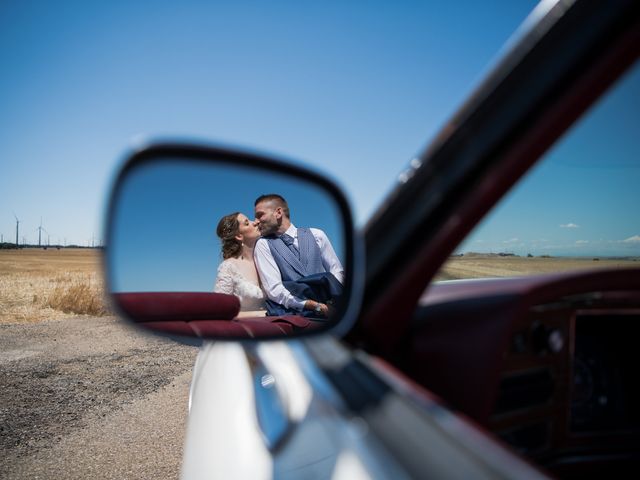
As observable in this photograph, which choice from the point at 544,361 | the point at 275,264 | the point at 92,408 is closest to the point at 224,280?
the point at 275,264

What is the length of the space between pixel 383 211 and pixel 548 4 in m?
0.52

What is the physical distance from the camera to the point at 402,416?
3.05 ft

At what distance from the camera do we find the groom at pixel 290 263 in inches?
52.6

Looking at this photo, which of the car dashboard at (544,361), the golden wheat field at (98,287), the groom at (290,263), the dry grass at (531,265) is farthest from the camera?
the dry grass at (531,265)

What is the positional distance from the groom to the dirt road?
2195mm

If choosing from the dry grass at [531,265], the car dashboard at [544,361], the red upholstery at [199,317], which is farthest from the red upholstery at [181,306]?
the dry grass at [531,265]

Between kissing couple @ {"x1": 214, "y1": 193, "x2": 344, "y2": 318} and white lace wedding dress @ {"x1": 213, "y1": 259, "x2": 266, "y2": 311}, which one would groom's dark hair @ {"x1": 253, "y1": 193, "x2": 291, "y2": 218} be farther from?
white lace wedding dress @ {"x1": 213, "y1": 259, "x2": 266, "y2": 311}

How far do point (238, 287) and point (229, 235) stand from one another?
0.18 m

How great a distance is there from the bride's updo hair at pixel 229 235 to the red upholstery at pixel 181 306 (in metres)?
0.13

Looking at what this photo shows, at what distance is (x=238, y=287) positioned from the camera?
1.46 meters

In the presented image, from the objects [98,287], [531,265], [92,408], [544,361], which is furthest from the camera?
[98,287]

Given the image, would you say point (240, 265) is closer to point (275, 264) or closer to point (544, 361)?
point (275, 264)

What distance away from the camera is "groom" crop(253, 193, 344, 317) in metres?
1.34

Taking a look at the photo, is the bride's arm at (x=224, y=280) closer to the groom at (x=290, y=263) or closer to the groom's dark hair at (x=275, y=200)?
the groom at (x=290, y=263)
